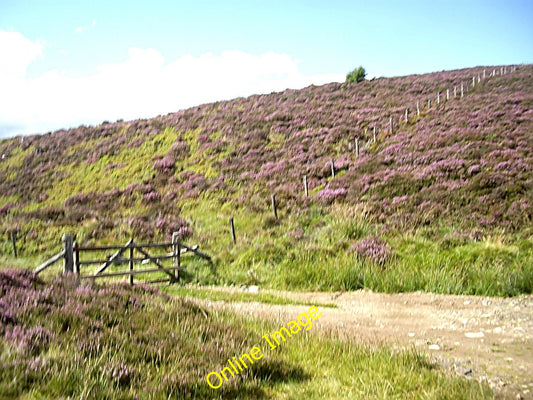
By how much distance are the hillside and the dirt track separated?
87cm

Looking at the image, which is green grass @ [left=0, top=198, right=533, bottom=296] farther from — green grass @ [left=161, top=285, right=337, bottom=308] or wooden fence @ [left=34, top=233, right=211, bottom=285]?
green grass @ [left=161, top=285, right=337, bottom=308]

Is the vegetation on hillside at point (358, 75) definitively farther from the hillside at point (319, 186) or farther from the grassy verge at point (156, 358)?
the grassy verge at point (156, 358)

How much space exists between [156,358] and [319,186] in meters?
17.4

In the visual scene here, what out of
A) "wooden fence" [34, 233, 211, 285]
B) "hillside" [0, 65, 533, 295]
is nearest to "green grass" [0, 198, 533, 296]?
"hillside" [0, 65, 533, 295]

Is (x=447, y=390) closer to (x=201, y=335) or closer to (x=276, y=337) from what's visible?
(x=276, y=337)

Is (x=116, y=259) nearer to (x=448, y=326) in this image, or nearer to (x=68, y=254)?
(x=68, y=254)

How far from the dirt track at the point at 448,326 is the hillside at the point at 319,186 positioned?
34.1 inches

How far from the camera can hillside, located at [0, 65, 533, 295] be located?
470 inches

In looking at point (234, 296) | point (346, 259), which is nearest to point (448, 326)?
point (346, 259)

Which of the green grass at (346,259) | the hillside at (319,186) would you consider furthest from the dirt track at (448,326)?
the hillside at (319,186)

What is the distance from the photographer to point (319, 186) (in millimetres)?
21109

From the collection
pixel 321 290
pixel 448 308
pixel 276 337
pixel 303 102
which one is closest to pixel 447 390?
pixel 276 337

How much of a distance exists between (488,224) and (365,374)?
10.5 meters

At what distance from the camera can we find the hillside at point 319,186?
11.9m
